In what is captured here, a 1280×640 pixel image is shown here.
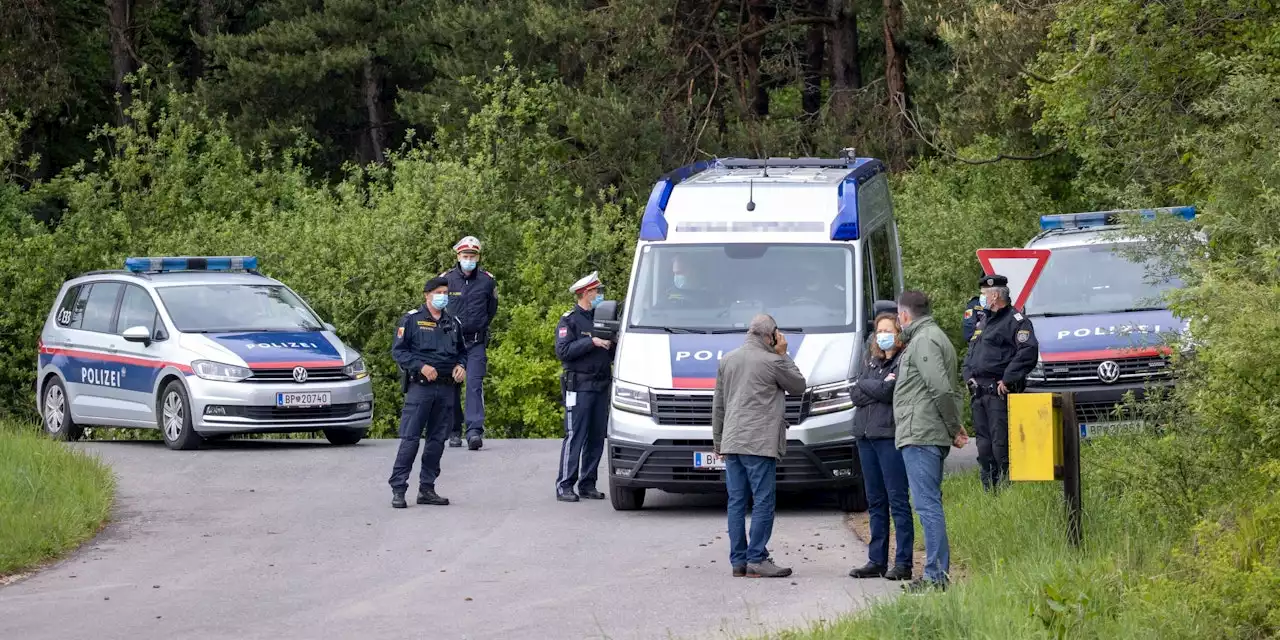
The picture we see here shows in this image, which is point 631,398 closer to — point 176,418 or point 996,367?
point 996,367

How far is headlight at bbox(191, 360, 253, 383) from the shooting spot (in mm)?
17797

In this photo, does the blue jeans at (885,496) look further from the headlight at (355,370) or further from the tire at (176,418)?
the tire at (176,418)

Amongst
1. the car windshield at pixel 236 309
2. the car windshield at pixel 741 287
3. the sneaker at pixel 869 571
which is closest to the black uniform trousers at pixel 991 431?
the car windshield at pixel 741 287

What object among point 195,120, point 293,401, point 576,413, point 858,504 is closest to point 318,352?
point 293,401

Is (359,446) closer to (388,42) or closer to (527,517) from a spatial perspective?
(527,517)

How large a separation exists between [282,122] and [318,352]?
2297cm

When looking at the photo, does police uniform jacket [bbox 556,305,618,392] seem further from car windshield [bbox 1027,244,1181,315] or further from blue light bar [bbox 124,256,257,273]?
blue light bar [bbox 124,256,257,273]

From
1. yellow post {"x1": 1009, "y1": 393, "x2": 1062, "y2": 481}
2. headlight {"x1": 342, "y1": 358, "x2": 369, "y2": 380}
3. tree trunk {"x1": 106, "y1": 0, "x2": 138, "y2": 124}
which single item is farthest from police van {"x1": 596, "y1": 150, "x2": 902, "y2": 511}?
tree trunk {"x1": 106, "y1": 0, "x2": 138, "y2": 124}

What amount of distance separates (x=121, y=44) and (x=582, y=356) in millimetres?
29703

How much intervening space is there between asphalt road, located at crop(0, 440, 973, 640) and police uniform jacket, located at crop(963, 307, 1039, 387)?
62.7 inches

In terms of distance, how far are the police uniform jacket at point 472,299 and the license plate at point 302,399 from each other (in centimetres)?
161

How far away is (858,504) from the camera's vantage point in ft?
45.3

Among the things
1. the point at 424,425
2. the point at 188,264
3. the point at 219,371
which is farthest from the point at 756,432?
the point at 188,264

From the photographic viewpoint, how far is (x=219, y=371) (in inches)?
703
